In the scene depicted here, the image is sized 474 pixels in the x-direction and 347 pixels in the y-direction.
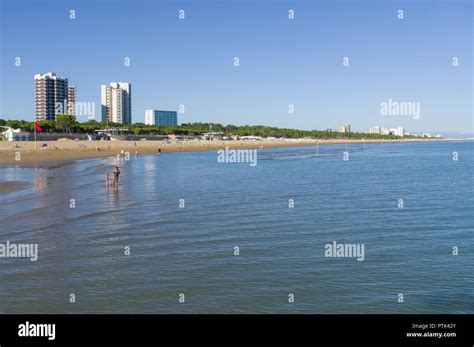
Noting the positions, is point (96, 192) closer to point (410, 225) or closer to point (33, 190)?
point (33, 190)

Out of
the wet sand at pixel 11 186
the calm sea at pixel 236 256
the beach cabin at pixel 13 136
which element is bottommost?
the calm sea at pixel 236 256

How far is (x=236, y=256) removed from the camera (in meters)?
16.1

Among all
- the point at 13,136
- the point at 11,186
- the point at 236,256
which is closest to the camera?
the point at 236,256

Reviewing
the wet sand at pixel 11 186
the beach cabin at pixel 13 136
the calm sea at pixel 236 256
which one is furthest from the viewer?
the beach cabin at pixel 13 136

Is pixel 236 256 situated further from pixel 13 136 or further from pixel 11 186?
pixel 13 136

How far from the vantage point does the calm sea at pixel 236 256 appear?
1210 cm

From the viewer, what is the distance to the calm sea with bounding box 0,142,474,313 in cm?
1210

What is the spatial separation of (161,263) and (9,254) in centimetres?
517
